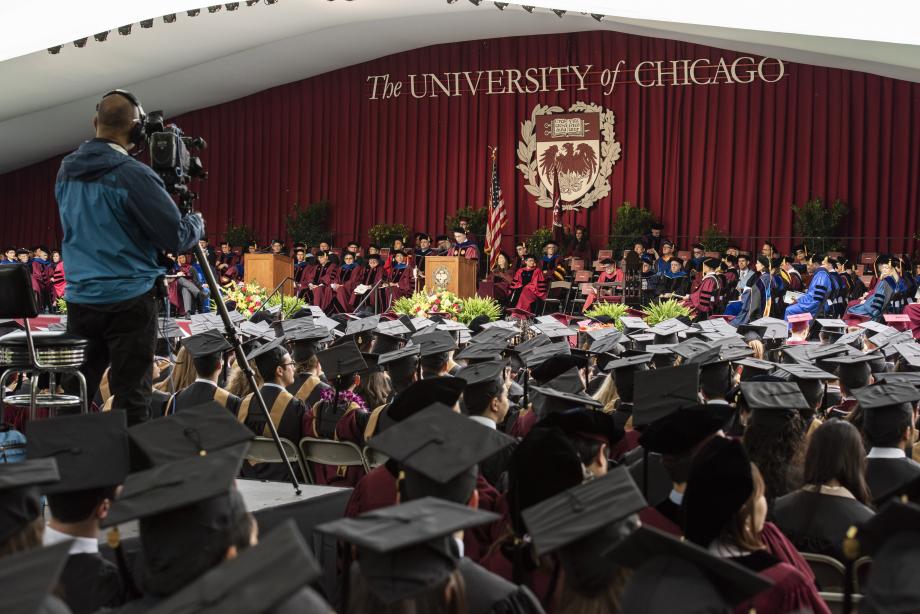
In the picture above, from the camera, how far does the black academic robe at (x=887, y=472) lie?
3.55m

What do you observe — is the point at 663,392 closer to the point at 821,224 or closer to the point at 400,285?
the point at 400,285

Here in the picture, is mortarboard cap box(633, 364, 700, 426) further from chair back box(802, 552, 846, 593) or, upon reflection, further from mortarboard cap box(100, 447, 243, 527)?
mortarboard cap box(100, 447, 243, 527)

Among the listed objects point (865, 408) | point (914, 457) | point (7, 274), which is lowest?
point (914, 457)

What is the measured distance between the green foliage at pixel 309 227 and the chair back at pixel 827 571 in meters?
19.0

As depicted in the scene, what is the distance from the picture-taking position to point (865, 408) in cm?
373

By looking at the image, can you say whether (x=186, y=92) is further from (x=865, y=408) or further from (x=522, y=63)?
(x=865, y=408)

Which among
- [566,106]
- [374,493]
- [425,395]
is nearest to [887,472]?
[425,395]

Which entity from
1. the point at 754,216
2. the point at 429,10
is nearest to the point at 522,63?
the point at 429,10

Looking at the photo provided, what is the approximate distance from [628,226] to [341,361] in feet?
44.8

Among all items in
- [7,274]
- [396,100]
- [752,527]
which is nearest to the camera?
[752,527]

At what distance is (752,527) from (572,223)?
56.1 ft

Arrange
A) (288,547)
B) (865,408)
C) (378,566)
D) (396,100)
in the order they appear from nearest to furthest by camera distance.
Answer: (288,547), (378,566), (865,408), (396,100)

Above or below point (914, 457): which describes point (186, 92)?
above

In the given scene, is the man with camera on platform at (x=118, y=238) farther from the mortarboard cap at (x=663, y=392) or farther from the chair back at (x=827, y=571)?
the chair back at (x=827, y=571)
